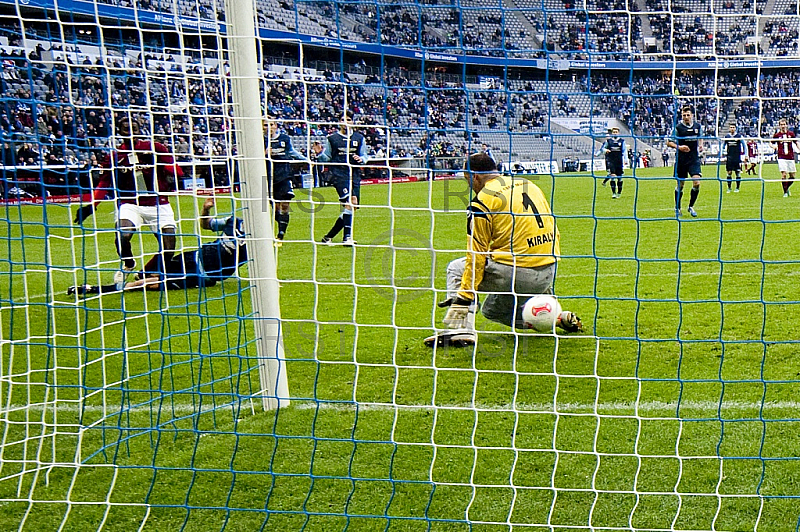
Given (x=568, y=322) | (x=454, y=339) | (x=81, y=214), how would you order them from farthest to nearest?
(x=568, y=322) → (x=454, y=339) → (x=81, y=214)

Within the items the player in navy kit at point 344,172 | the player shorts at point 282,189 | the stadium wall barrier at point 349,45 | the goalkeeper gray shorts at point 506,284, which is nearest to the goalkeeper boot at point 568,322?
the goalkeeper gray shorts at point 506,284

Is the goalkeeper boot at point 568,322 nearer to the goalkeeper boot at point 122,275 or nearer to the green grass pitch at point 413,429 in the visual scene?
the green grass pitch at point 413,429

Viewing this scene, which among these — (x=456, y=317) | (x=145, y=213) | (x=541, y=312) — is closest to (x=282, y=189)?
(x=145, y=213)

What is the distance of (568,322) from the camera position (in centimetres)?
545

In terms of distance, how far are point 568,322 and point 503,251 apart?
0.85m

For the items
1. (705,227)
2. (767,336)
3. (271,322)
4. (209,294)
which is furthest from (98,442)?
(705,227)

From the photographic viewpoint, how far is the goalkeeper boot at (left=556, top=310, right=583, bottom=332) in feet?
17.8

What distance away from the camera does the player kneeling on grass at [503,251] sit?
5.05 meters

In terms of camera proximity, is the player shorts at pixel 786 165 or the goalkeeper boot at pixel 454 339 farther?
the player shorts at pixel 786 165

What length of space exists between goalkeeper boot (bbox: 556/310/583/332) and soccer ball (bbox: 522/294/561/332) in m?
0.26

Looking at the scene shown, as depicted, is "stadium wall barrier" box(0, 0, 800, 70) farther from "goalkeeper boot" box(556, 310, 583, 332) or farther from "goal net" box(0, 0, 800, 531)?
"goalkeeper boot" box(556, 310, 583, 332)

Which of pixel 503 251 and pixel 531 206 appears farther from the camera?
pixel 531 206

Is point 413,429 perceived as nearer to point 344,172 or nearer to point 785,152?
point 344,172

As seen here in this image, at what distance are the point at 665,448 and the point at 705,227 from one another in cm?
843
